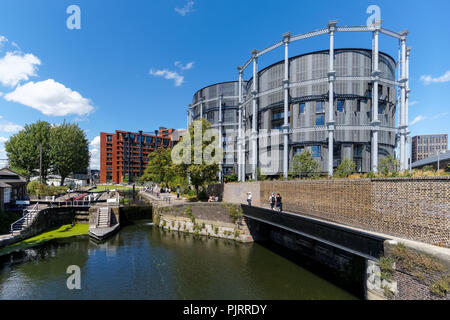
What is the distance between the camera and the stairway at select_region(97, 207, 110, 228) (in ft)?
78.1

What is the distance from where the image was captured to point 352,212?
11.8 metres

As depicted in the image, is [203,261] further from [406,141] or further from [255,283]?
[406,141]

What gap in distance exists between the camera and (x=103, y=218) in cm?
2448

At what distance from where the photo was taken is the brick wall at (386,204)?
7.75 metres

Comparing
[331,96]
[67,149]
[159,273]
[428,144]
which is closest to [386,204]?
[159,273]

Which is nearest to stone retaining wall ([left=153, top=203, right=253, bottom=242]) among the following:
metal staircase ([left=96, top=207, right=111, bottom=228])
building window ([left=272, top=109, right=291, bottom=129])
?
metal staircase ([left=96, top=207, right=111, bottom=228])

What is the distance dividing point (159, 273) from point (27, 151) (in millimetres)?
47552

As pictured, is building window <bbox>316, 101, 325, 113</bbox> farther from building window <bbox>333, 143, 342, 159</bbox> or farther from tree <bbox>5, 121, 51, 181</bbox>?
tree <bbox>5, 121, 51, 181</bbox>

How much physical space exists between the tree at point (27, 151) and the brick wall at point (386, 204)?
5077 cm

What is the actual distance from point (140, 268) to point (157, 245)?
539cm

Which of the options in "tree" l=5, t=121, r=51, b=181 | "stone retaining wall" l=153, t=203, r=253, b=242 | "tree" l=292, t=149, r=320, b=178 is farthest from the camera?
"tree" l=5, t=121, r=51, b=181

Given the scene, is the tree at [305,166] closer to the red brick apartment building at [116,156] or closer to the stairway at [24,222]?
the stairway at [24,222]

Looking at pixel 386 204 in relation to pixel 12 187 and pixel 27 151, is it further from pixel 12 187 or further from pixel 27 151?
pixel 27 151

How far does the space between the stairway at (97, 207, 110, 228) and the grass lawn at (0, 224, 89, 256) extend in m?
1.53
